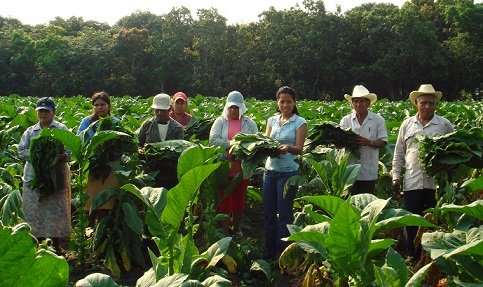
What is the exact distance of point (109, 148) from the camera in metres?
5.37

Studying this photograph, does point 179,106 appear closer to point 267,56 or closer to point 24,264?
point 24,264

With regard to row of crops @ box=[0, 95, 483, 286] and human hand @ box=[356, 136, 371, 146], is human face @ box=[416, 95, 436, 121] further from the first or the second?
row of crops @ box=[0, 95, 483, 286]

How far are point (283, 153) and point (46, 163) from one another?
2.02 meters

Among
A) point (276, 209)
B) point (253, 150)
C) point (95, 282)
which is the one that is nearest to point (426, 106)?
point (253, 150)

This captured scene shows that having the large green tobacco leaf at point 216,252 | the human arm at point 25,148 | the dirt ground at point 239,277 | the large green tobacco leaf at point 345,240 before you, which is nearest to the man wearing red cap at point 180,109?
the dirt ground at point 239,277

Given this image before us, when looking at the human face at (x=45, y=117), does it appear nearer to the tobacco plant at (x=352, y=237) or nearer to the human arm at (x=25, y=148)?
the human arm at (x=25, y=148)

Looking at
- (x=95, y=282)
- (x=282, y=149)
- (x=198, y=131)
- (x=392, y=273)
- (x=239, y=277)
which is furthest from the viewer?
(x=198, y=131)

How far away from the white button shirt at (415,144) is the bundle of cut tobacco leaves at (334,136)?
1.47ft

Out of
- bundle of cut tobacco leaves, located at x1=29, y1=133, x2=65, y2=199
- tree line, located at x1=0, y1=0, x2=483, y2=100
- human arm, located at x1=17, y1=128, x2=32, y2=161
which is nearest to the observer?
bundle of cut tobacco leaves, located at x1=29, y1=133, x2=65, y2=199

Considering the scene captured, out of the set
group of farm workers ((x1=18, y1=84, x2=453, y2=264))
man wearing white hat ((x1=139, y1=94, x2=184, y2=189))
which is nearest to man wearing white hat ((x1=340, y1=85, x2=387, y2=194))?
group of farm workers ((x1=18, y1=84, x2=453, y2=264))

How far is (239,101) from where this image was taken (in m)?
5.82

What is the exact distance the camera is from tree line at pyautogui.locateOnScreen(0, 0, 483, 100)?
44875 millimetres

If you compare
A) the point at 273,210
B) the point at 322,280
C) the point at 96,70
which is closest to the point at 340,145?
the point at 273,210

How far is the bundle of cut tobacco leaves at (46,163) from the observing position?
16.2 feet
